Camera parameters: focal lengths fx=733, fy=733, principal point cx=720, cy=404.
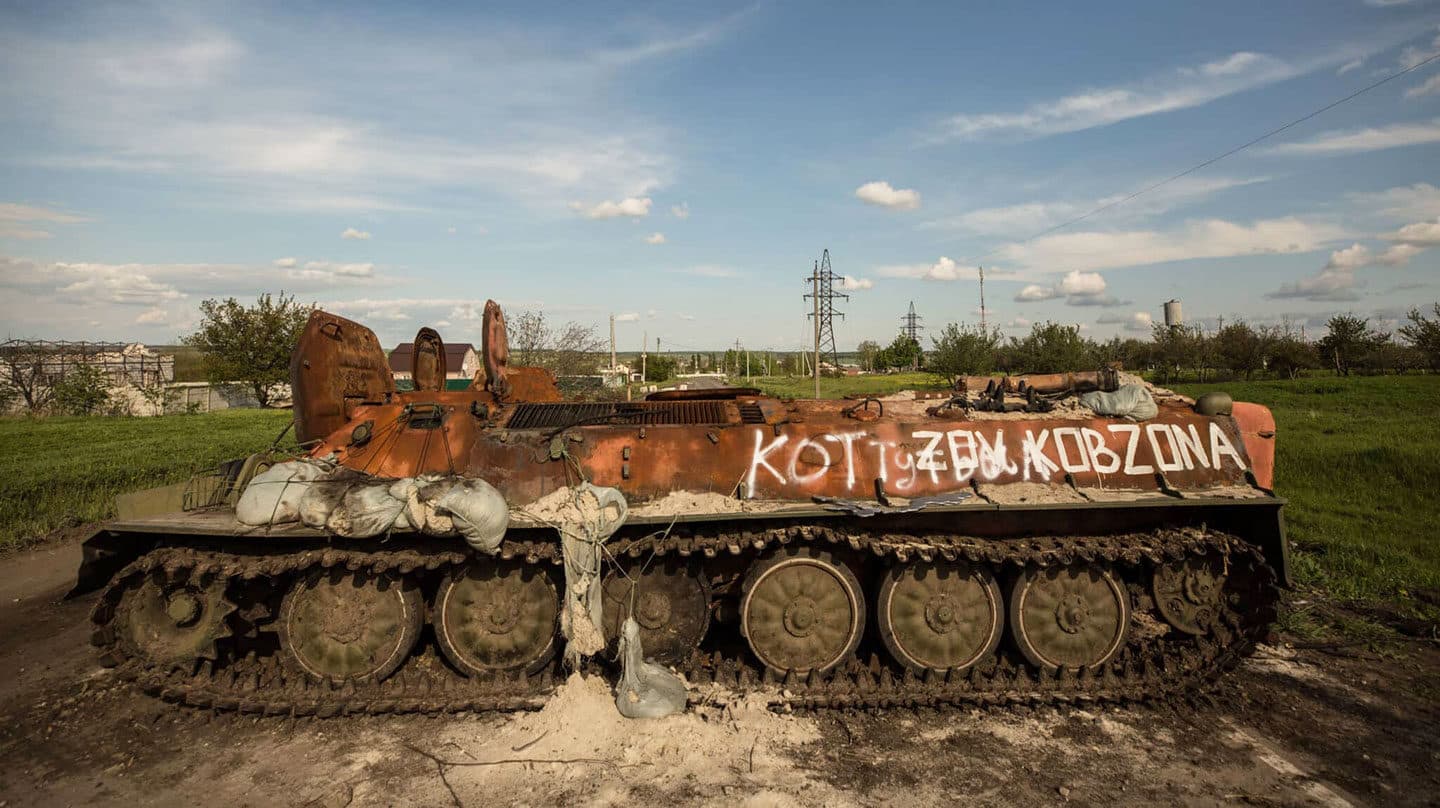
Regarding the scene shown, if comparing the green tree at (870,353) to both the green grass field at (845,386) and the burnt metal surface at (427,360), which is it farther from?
the burnt metal surface at (427,360)

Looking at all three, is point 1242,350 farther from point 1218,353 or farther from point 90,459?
point 90,459

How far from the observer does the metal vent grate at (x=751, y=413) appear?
686 centimetres

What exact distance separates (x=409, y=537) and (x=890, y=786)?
13.5ft

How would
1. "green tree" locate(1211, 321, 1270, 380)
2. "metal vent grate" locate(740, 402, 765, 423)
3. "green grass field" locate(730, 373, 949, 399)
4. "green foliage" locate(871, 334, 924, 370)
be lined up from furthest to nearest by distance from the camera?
1. "green foliage" locate(871, 334, 924, 370)
2. "green tree" locate(1211, 321, 1270, 380)
3. "green grass field" locate(730, 373, 949, 399)
4. "metal vent grate" locate(740, 402, 765, 423)

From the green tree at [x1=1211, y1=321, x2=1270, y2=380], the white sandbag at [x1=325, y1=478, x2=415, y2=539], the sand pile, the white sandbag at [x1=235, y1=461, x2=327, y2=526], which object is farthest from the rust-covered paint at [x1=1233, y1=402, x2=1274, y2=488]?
the green tree at [x1=1211, y1=321, x2=1270, y2=380]

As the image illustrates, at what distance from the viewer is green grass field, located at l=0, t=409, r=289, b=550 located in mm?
12953

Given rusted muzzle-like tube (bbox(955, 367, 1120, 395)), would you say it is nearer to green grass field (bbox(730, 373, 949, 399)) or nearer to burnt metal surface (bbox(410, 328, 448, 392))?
burnt metal surface (bbox(410, 328, 448, 392))

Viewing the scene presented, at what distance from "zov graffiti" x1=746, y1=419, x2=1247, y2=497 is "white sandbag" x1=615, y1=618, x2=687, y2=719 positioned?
5.29 ft

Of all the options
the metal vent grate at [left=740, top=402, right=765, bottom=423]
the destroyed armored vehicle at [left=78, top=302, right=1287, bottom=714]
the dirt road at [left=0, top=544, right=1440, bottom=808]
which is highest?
the metal vent grate at [left=740, top=402, right=765, bottom=423]

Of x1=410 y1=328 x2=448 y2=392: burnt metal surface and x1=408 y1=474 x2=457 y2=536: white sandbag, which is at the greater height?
x1=410 y1=328 x2=448 y2=392: burnt metal surface

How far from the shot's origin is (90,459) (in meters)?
16.7

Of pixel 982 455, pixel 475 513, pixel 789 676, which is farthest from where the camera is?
pixel 982 455

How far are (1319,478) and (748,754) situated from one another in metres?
13.9

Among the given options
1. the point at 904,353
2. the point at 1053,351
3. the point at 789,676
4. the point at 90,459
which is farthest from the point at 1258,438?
the point at 904,353
